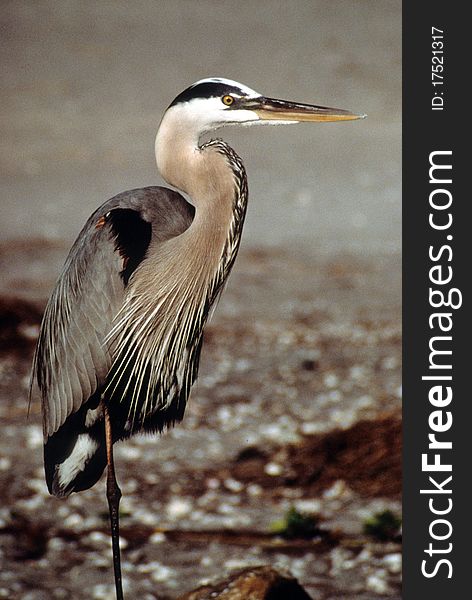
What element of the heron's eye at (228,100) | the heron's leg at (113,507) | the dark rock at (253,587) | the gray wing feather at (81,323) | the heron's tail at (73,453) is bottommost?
the dark rock at (253,587)

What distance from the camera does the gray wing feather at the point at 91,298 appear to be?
195 centimetres

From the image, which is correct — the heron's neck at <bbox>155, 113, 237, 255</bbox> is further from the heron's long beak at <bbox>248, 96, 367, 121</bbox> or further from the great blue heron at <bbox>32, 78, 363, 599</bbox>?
the heron's long beak at <bbox>248, 96, 367, 121</bbox>

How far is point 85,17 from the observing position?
→ 4.30 meters

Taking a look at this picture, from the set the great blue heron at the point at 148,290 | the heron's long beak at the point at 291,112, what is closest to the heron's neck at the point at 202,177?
the great blue heron at the point at 148,290

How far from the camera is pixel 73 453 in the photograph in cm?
207

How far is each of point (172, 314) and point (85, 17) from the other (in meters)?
2.69

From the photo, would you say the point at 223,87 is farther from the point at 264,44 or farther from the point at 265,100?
the point at 264,44

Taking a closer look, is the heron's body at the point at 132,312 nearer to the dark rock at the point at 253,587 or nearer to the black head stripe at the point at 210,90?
the black head stripe at the point at 210,90

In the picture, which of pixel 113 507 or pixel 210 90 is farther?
pixel 113 507

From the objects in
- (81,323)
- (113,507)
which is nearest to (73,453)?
(113,507)

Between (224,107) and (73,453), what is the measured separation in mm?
785

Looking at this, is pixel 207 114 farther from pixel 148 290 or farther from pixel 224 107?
pixel 148 290

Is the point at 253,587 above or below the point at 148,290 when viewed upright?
below

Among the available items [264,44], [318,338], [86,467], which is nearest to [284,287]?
[318,338]
